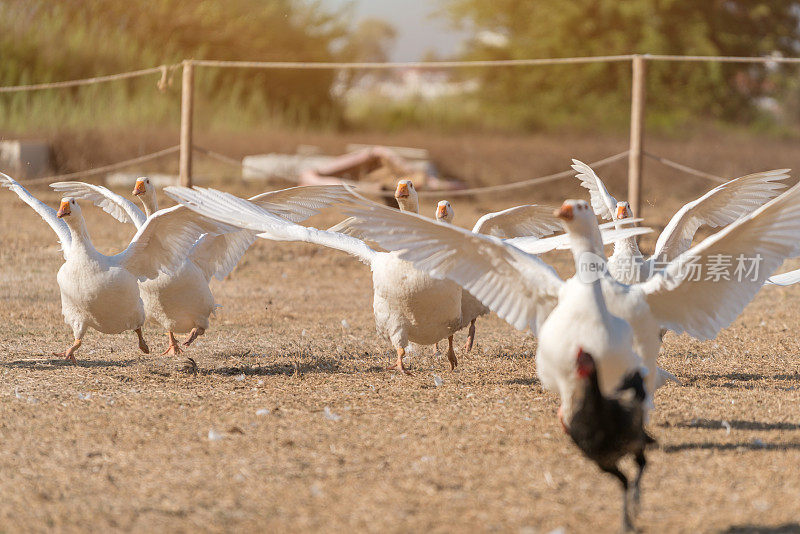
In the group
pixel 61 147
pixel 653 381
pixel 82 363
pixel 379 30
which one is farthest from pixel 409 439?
pixel 379 30

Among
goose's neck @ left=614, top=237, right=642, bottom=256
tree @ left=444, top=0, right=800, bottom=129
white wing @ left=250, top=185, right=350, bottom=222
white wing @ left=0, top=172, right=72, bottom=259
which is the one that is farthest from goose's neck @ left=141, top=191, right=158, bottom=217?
tree @ left=444, top=0, right=800, bottom=129

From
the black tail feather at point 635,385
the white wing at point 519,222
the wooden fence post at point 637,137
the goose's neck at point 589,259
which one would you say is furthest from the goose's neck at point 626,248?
the wooden fence post at point 637,137

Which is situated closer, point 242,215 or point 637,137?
point 242,215

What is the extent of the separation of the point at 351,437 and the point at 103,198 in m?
3.85

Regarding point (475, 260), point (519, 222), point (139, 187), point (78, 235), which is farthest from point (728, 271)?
point (139, 187)

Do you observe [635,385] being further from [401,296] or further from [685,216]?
[685,216]

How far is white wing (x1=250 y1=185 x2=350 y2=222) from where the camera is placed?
19.7ft

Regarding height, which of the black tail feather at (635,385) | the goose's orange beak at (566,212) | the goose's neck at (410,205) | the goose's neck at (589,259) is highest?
the goose's orange beak at (566,212)

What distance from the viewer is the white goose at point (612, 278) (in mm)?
4035

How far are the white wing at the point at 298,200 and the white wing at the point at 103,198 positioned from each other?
1282mm

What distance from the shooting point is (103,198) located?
7270 mm

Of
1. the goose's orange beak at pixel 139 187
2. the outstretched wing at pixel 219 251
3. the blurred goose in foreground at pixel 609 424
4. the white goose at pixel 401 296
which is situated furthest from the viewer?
the goose's orange beak at pixel 139 187

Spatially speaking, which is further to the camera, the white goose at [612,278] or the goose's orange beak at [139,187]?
the goose's orange beak at [139,187]

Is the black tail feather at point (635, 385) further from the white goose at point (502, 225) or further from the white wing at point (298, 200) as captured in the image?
the white wing at point (298, 200)
